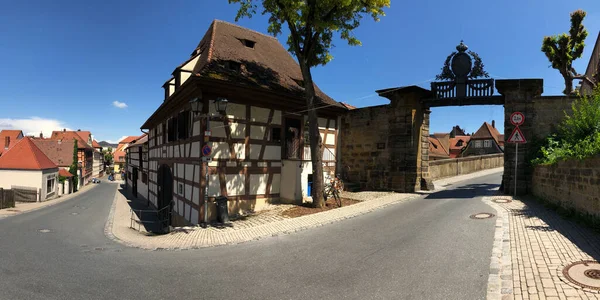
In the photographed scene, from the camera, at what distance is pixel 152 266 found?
19.3ft

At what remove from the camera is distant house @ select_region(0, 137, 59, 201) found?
31.4m

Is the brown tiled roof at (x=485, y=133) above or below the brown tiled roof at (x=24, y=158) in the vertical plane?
above

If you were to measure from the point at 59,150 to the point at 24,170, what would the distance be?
14014 millimetres

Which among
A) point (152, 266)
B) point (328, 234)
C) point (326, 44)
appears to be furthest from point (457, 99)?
point (152, 266)

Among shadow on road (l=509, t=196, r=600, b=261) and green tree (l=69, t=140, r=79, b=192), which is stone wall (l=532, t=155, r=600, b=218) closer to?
shadow on road (l=509, t=196, r=600, b=261)

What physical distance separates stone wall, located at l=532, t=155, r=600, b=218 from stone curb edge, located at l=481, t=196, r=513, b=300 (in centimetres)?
161

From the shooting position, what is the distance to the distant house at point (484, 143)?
4759 cm

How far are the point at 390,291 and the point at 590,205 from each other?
5.72m

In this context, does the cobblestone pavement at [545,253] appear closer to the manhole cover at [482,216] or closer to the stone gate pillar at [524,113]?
the manhole cover at [482,216]

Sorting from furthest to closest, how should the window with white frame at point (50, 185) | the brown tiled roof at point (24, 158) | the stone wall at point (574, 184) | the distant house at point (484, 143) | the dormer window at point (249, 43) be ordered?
1. the distant house at point (484, 143)
2. the window with white frame at point (50, 185)
3. the brown tiled roof at point (24, 158)
4. the dormer window at point (249, 43)
5. the stone wall at point (574, 184)

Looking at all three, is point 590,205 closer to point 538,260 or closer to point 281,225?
point 538,260

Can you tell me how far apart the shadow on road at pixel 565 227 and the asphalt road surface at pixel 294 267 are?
1258 mm

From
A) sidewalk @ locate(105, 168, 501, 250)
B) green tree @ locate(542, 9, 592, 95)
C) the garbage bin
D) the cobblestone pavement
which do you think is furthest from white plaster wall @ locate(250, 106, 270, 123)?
green tree @ locate(542, 9, 592, 95)

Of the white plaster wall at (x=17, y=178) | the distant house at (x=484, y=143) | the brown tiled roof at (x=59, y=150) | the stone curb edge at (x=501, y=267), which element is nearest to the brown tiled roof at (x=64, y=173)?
the brown tiled roof at (x=59, y=150)
